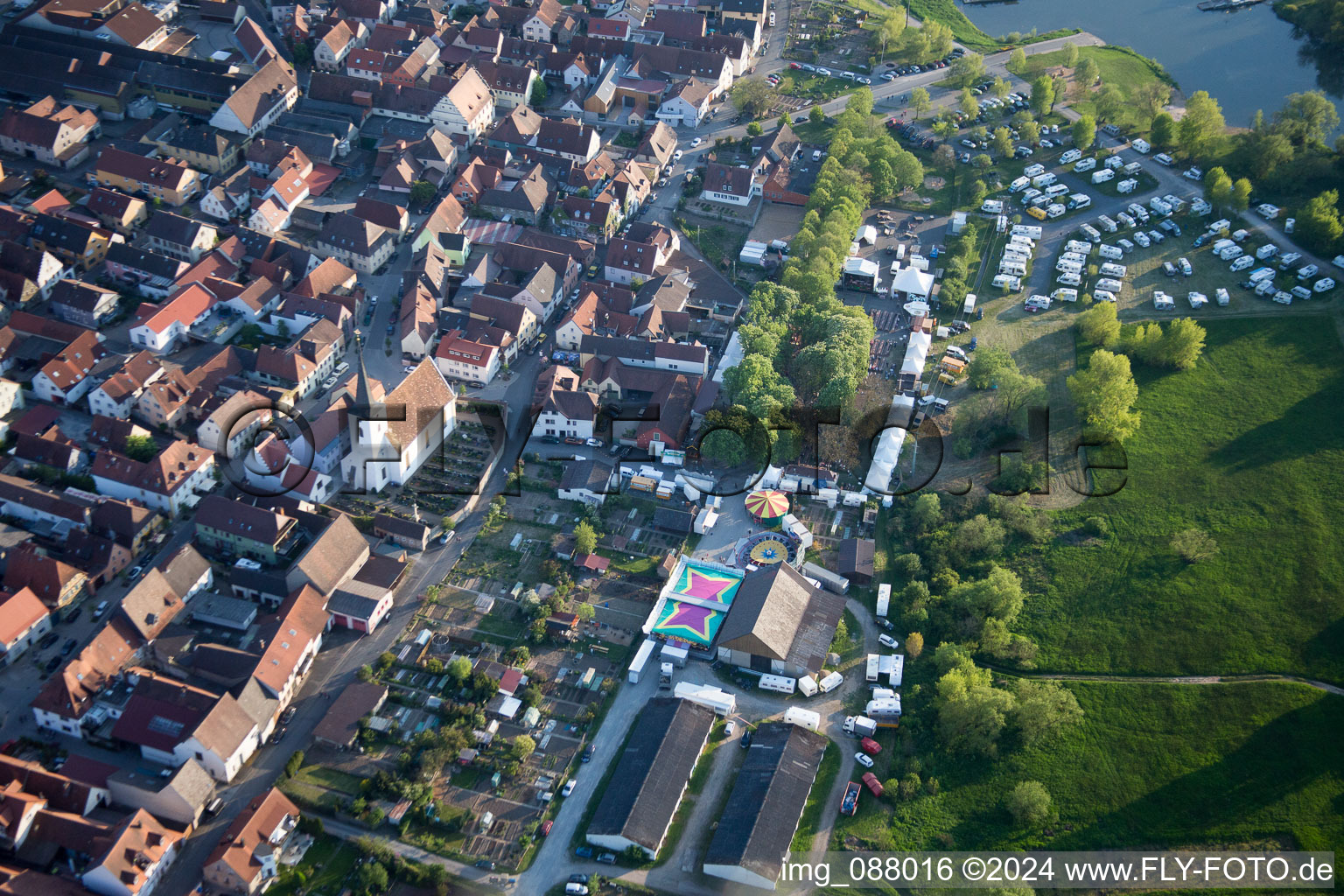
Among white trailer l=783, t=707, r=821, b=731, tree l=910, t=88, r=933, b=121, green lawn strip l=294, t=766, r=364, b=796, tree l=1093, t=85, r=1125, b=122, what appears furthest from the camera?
tree l=910, t=88, r=933, b=121

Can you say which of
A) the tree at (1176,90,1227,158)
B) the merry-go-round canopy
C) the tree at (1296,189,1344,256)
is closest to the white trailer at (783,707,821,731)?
the merry-go-round canopy

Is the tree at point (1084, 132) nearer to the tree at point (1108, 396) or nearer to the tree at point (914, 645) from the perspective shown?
the tree at point (1108, 396)

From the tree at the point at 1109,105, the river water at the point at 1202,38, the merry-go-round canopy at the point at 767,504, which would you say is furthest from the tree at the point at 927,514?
the river water at the point at 1202,38

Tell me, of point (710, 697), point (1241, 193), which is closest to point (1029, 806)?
point (710, 697)

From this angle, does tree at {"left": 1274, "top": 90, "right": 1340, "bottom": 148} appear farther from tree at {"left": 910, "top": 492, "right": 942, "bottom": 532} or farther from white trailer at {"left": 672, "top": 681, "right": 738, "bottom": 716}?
white trailer at {"left": 672, "top": 681, "right": 738, "bottom": 716}

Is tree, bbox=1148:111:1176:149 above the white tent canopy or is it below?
above
